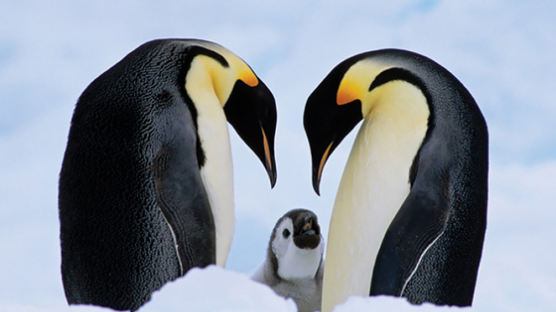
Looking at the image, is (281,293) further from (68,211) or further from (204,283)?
(204,283)

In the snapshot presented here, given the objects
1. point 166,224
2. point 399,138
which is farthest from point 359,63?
point 166,224

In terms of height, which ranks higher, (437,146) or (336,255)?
(437,146)

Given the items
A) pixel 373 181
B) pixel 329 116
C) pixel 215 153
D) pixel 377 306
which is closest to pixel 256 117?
pixel 329 116

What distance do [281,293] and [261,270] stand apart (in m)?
0.27

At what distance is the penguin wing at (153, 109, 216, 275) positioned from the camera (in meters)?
2.91

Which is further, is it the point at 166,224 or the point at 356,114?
the point at 356,114

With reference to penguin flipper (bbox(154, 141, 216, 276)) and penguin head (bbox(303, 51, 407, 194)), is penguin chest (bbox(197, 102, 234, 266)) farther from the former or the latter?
penguin head (bbox(303, 51, 407, 194))

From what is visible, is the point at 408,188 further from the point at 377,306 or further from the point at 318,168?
the point at 377,306

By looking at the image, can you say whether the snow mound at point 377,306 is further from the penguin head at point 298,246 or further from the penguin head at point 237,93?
the penguin head at point 298,246

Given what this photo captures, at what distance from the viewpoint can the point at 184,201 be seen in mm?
2930

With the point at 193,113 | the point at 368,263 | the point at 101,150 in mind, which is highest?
the point at 193,113

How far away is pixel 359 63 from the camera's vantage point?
11.9 feet

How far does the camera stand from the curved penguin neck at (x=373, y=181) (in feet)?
10.6

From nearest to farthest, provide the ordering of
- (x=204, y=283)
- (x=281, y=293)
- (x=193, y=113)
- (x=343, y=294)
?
1. (x=204, y=283)
2. (x=193, y=113)
3. (x=343, y=294)
4. (x=281, y=293)
